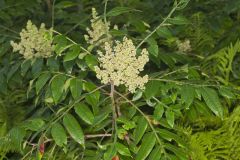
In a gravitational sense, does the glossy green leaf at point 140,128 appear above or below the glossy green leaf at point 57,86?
below

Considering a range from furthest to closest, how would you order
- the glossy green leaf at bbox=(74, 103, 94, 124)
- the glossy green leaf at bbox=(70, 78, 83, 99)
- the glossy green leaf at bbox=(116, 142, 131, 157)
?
the glossy green leaf at bbox=(70, 78, 83, 99)
the glossy green leaf at bbox=(74, 103, 94, 124)
the glossy green leaf at bbox=(116, 142, 131, 157)

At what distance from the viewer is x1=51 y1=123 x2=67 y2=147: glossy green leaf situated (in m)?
1.93

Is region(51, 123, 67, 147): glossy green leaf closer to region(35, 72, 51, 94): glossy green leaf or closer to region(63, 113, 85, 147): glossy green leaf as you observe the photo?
region(63, 113, 85, 147): glossy green leaf

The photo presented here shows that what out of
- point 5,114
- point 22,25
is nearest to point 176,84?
point 5,114

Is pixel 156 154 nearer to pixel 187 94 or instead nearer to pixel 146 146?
pixel 146 146

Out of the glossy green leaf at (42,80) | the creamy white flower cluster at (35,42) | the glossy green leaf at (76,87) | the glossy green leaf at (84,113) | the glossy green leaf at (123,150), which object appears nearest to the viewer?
the glossy green leaf at (123,150)

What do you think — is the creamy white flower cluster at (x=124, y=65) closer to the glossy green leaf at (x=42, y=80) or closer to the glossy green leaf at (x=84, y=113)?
the glossy green leaf at (x=84, y=113)

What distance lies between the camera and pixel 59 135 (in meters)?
1.95

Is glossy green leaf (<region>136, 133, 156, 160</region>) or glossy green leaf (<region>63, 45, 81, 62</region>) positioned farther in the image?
glossy green leaf (<region>63, 45, 81, 62</region>)

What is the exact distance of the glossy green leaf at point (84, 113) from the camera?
2.00 metres

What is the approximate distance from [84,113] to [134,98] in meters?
0.26

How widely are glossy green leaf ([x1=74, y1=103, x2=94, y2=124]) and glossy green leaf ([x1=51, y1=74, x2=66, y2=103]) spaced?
0.38 feet

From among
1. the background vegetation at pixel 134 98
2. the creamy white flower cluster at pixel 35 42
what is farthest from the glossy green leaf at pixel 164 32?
the creamy white flower cluster at pixel 35 42

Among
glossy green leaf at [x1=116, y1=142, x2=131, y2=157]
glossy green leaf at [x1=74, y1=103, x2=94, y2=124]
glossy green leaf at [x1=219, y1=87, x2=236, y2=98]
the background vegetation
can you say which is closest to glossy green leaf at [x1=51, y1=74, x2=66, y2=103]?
the background vegetation
